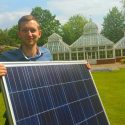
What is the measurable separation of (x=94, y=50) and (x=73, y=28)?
4742 cm

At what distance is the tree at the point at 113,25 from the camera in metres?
110

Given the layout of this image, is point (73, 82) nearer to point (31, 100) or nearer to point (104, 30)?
point (31, 100)

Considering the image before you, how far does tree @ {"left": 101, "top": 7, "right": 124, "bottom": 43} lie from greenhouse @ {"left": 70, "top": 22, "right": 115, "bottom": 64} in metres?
38.0

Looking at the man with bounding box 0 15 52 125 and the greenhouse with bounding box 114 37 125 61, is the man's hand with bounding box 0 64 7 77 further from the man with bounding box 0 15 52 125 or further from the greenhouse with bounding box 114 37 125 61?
the greenhouse with bounding box 114 37 125 61

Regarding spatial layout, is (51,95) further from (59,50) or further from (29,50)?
(59,50)

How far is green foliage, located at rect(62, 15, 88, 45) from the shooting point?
110625 millimetres

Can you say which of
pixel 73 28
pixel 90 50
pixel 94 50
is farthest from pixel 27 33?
pixel 73 28

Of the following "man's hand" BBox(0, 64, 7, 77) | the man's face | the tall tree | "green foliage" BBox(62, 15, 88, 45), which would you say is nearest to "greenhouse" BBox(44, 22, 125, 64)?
the tall tree

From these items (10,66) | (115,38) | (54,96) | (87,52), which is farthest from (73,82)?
(115,38)

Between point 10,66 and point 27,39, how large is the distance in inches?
43.3

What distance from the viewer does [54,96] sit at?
5.28 m

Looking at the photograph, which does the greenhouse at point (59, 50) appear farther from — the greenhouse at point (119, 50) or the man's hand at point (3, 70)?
the man's hand at point (3, 70)

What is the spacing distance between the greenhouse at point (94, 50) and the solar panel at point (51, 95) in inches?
2485

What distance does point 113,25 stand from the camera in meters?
114
